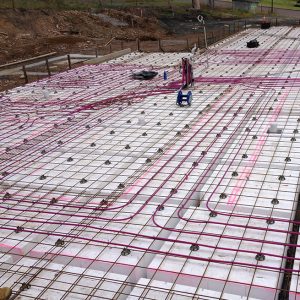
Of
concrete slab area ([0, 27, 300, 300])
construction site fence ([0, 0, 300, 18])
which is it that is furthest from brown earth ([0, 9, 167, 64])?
concrete slab area ([0, 27, 300, 300])

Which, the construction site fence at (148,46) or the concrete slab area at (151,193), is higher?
the concrete slab area at (151,193)

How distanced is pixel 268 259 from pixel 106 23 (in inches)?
1236

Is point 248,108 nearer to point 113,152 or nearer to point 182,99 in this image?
point 182,99

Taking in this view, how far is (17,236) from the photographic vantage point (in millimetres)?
5422

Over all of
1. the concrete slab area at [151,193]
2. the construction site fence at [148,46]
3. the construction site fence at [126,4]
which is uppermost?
the construction site fence at [126,4]

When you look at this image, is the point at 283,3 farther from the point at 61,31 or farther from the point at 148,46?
the point at 148,46

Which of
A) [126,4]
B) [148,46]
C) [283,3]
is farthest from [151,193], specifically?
[283,3]

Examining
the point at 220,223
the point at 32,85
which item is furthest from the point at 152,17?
the point at 220,223

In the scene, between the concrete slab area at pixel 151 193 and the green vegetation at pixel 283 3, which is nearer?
the concrete slab area at pixel 151 193

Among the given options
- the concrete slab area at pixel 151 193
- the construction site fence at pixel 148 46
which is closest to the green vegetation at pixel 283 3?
the construction site fence at pixel 148 46

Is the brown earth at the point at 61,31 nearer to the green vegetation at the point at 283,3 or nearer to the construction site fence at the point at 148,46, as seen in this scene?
the construction site fence at the point at 148,46

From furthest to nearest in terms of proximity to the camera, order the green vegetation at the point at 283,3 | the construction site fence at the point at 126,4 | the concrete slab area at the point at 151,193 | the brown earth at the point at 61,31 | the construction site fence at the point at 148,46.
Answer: the green vegetation at the point at 283,3 → the construction site fence at the point at 126,4 → the brown earth at the point at 61,31 → the construction site fence at the point at 148,46 → the concrete slab area at the point at 151,193

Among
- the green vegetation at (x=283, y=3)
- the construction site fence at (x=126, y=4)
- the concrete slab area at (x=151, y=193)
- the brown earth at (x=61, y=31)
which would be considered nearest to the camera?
the concrete slab area at (x=151, y=193)

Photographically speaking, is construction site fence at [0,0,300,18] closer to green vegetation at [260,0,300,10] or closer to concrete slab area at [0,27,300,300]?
green vegetation at [260,0,300,10]
